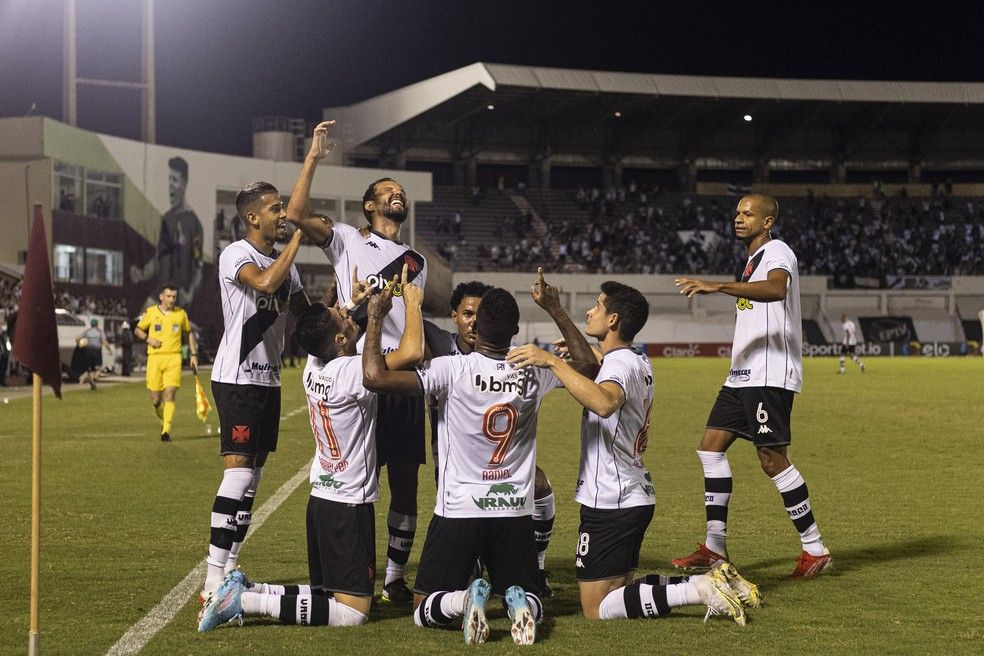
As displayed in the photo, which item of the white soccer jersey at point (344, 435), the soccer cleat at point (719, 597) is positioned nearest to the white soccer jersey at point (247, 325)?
the white soccer jersey at point (344, 435)

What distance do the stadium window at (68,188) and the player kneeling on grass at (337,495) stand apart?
4355 centimetres

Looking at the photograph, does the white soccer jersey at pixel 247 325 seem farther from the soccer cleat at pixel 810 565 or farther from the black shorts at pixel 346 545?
the soccer cleat at pixel 810 565

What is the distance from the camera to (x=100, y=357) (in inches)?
1308

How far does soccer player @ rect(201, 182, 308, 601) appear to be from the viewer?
665 cm

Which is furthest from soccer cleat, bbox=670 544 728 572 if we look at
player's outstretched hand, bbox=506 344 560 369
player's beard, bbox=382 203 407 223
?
player's beard, bbox=382 203 407 223

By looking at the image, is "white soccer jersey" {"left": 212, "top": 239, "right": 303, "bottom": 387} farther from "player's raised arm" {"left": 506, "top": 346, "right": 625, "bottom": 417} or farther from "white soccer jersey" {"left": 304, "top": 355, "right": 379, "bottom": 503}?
"player's raised arm" {"left": 506, "top": 346, "right": 625, "bottom": 417}

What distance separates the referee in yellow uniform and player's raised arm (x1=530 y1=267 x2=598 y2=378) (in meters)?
11.3

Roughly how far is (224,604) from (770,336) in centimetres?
379

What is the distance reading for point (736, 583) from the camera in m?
6.11

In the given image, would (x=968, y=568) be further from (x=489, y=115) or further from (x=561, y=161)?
(x=561, y=161)

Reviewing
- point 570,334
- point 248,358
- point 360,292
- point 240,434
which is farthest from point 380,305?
point 240,434

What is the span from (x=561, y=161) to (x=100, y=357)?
47.4 meters

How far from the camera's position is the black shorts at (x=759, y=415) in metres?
7.64

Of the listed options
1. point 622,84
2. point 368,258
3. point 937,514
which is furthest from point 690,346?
point 368,258
